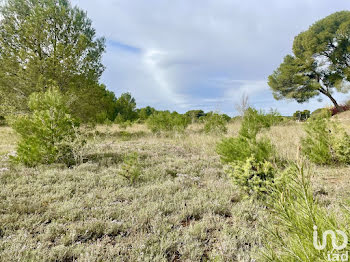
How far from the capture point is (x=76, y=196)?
3.77 m

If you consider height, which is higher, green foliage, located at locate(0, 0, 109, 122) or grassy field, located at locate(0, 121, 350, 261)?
green foliage, located at locate(0, 0, 109, 122)

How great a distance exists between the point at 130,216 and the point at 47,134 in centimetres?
451

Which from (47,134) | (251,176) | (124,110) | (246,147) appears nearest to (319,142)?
(246,147)

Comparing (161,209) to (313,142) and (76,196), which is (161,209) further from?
(313,142)

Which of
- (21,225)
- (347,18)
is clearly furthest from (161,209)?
(347,18)

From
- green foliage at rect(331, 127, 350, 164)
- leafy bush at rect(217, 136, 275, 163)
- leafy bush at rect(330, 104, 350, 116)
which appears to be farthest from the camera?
leafy bush at rect(330, 104, 350, 116)

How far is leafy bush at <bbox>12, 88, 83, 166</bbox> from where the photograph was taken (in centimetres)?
573

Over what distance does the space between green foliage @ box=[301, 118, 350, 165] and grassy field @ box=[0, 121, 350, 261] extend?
2.00ft

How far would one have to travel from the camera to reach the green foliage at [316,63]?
25469mm

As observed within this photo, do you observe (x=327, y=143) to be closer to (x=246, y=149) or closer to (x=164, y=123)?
(x=246, y=149)

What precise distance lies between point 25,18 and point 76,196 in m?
14.4

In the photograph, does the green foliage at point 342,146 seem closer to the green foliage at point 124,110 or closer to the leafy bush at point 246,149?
the leafy bush at point 246,149

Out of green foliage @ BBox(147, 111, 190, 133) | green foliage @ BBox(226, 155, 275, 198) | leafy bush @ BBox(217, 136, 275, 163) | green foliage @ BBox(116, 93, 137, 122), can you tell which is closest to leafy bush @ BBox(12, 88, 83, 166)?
leafy bush @ BBox(217, 136, 275, 163)

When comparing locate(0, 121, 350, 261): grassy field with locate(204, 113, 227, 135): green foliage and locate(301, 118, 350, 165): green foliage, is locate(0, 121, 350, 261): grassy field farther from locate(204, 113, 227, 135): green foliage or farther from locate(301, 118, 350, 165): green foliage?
locate(204, 113, 227, 135): green foliage
